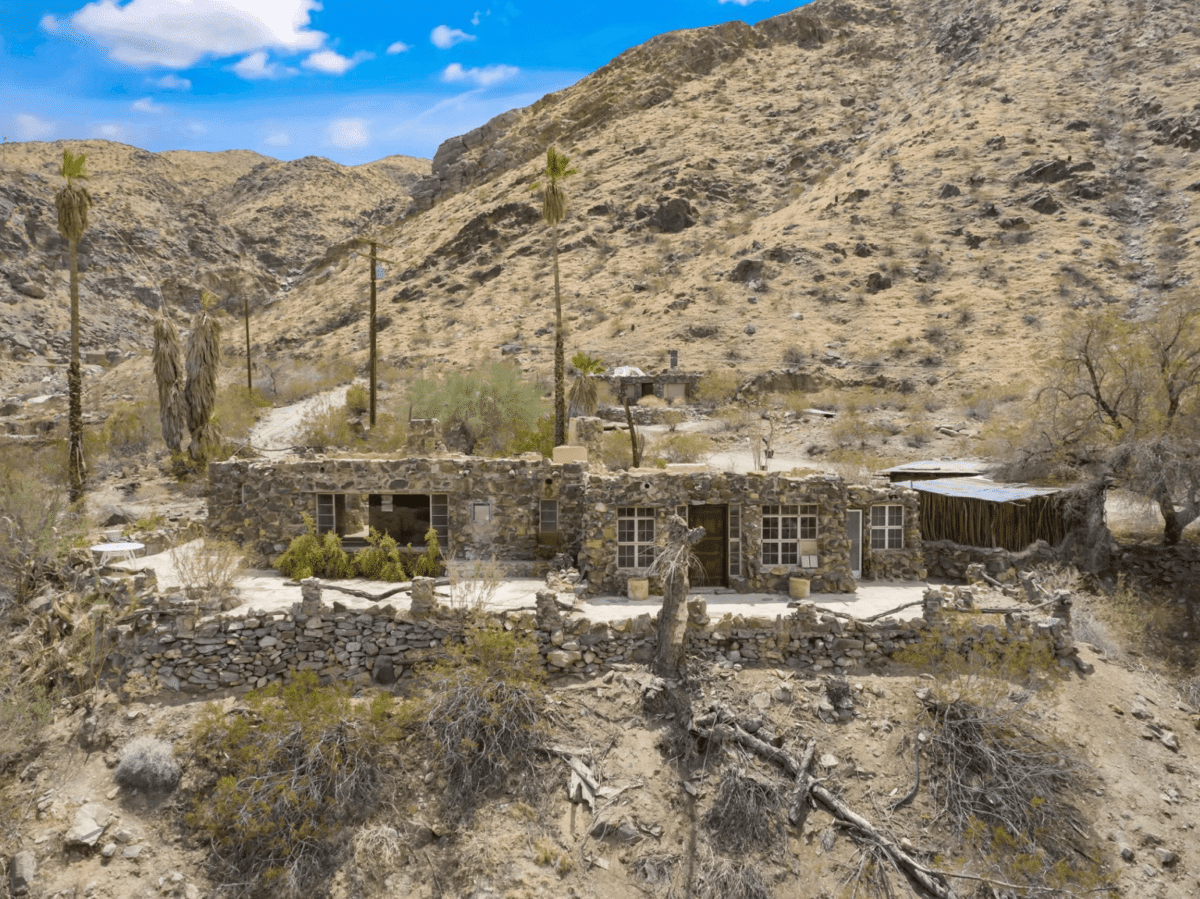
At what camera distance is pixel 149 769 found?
38.4 ft

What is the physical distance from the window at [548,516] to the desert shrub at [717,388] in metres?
21.8

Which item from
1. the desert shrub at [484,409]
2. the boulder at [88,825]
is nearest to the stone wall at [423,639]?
the boulder at [88,825]

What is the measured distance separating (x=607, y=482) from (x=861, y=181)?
1857 inches

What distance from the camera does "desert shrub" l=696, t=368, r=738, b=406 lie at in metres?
38.4

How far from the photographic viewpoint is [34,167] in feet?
251

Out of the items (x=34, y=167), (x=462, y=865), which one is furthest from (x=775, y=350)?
(x=34, y=167)

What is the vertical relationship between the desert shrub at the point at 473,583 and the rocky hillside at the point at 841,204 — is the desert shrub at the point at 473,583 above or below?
below

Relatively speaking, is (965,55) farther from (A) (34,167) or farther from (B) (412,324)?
(A) (34,167)

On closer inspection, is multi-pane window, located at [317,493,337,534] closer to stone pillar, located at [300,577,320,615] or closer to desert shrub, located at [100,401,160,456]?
stone pillar, located at [300,577,320,615]

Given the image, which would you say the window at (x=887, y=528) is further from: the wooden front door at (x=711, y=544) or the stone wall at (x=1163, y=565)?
the stone wall at (x=1163, y=565)

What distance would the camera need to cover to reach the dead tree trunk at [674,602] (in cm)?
1305

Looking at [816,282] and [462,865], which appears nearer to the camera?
[462,865]

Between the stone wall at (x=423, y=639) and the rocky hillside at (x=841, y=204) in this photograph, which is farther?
the rocky hillside at (x=841, y=204)

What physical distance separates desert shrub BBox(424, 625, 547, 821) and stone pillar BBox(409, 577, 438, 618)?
99 cm
